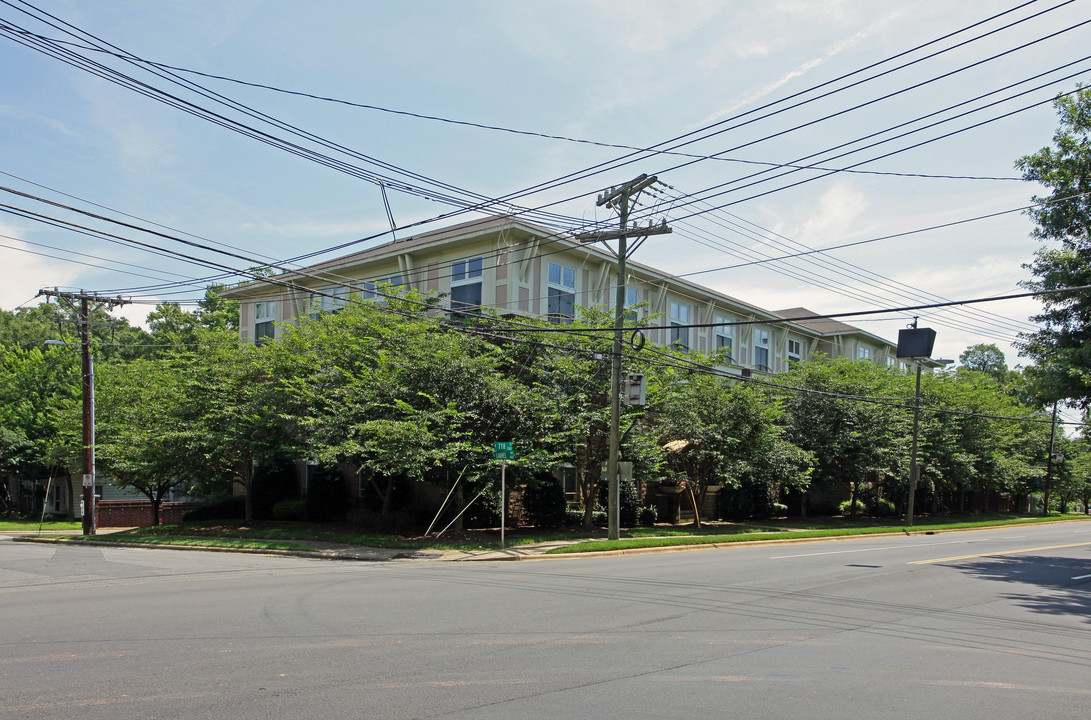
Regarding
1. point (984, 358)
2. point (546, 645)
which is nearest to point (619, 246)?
point (546, 645)

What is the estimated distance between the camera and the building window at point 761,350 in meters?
49.4

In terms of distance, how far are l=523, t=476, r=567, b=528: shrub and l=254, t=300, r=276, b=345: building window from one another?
2111cm

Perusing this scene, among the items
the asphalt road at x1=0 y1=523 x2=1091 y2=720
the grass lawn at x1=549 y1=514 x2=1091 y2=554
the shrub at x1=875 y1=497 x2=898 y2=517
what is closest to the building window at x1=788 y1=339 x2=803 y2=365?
the shrub at x1=875 y1=497 x2=898 y2=517

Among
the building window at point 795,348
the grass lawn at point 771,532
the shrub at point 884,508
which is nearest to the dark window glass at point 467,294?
the grass lawn at point 771,532

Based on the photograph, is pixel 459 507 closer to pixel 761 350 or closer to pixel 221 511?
pixel 221 511

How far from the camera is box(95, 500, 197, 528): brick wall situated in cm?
3831

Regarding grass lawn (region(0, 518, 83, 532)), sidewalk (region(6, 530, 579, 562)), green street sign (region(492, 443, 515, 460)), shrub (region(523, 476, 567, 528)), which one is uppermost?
green street sign (region(492, 443, 515, 460))

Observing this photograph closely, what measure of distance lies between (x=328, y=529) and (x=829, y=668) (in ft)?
75.5

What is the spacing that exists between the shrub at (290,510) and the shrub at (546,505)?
10454 mm

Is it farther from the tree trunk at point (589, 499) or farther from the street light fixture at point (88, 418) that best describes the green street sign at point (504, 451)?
the street light fixture at point (88, 418)

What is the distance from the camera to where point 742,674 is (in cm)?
730

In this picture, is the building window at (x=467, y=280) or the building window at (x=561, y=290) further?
the building window at (x=561, y=290)

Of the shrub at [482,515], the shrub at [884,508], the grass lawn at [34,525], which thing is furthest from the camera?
the shrub at [884,508]

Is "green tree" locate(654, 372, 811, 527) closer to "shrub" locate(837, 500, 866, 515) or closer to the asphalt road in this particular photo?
the asphalt road
